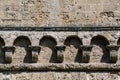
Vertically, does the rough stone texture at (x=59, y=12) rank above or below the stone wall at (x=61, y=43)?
above

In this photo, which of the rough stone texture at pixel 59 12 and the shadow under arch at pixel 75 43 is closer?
the shadow under arch at pixel 75 43

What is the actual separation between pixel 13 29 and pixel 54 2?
0.78 m

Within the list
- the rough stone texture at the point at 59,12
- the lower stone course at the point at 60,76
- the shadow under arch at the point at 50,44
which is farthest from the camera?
the rough stone texture at the point at 59,12

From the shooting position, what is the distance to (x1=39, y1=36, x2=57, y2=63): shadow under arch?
691 cm

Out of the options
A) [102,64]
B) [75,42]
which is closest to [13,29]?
[75,42]

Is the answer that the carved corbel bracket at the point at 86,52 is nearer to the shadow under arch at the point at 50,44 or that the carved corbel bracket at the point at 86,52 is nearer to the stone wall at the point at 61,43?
the stone wall at the point at 61,43

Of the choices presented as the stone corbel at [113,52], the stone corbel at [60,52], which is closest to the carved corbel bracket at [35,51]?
the stone corbel at [60,52]

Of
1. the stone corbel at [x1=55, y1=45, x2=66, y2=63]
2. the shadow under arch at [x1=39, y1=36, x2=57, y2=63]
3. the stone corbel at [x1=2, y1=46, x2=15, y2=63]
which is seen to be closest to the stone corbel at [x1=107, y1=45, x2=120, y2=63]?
the stone corbel at [x1=55, y1=45, x2=66, y2=63]

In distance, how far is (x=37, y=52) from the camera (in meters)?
6.87

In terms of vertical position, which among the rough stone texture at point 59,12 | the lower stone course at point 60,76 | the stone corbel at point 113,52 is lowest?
the lower stone course at point 60,76

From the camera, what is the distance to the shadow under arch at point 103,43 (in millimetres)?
6902

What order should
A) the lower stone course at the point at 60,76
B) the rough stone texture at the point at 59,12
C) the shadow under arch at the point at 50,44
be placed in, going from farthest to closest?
the rough stone texture at the point at 59,12 < the shadow under arch at the point at 50,44 < the lower stone course at the point at 60,76

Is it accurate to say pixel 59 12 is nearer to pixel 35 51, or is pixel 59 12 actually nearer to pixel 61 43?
pixel 61 43

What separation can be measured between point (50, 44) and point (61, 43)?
0.58ft
